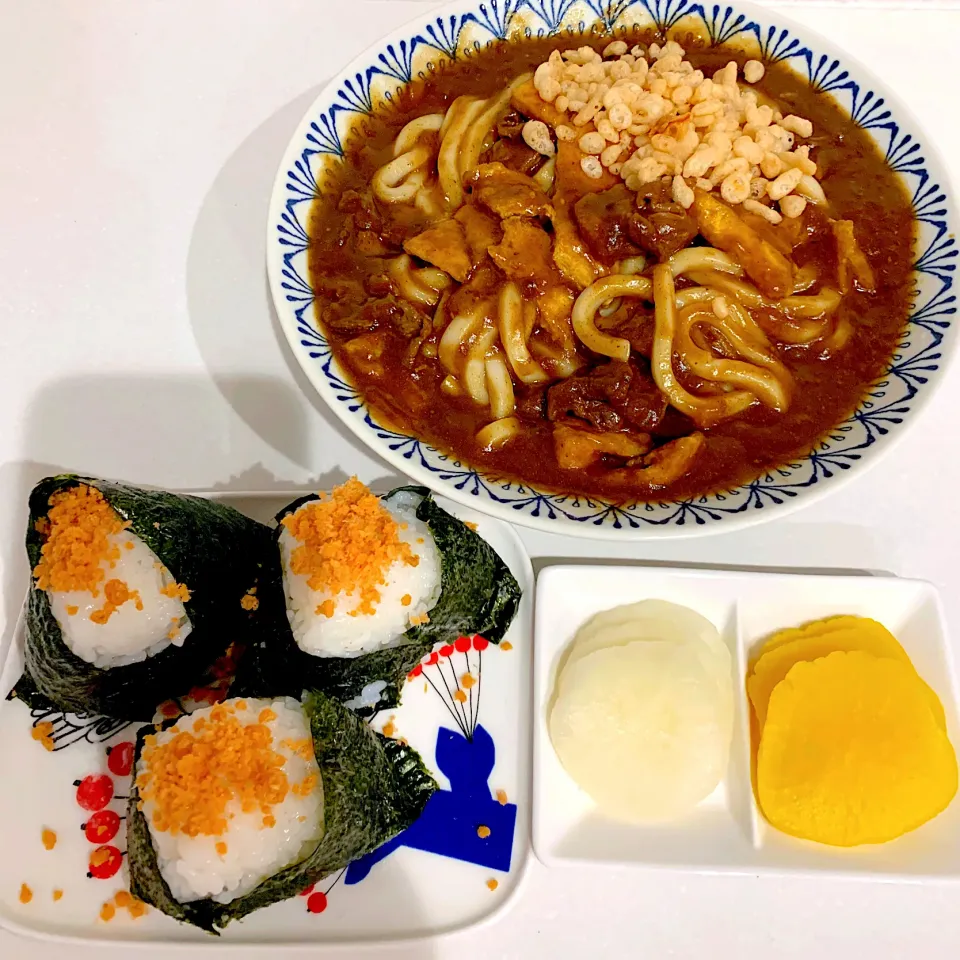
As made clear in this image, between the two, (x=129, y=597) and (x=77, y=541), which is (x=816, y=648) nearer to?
(x=129, y=597)

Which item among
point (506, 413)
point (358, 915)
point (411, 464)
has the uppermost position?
point (506, 413)

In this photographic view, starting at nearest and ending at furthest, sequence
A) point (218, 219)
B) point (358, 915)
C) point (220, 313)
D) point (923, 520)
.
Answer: point (358, 915) → point (923, 520) → point (220, 313) → point (218, 219)

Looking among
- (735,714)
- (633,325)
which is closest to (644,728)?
(735,714)

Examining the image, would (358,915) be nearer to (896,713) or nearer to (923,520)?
(896,713)

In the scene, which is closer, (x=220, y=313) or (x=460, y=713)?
(x=460, y=713)

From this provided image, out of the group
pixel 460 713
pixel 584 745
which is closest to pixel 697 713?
pixel 584 745

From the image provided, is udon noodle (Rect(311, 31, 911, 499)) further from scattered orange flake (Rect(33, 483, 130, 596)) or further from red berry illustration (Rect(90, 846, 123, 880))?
red berry illustration (Rect(90, 846, 123, 880))

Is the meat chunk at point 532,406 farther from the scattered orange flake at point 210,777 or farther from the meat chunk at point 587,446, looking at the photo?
the scattered orange flake at point 210,777
